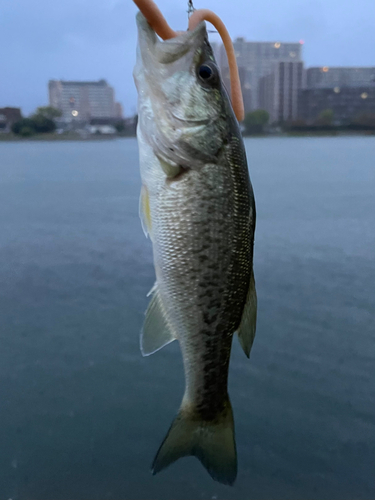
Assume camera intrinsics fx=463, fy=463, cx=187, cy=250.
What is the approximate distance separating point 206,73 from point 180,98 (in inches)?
3.3

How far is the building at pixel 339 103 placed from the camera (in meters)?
12.9

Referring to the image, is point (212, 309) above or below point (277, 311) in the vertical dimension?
above

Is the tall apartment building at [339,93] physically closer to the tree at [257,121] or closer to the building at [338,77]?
the building at [338,77]

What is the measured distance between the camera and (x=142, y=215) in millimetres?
1137

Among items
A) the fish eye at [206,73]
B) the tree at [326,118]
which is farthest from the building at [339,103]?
the fish eye at [206,73]

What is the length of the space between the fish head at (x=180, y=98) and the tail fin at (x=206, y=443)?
26.3 inches

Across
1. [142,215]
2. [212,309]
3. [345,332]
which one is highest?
[142,215]

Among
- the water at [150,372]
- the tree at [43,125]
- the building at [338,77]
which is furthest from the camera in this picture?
the building at [338,77]

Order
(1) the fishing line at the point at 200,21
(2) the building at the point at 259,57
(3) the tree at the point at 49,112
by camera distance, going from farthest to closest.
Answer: (2) the building at the point at 259,57, (3) the tree at the point at 49,112, (1) the fishing line at the point at 200,21

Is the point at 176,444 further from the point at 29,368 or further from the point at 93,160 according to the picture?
the point at 93,160

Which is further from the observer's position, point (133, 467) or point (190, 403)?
point (133, 467)

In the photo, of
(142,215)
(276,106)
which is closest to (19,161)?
(276,106)

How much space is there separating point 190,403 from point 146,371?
2.88 meters

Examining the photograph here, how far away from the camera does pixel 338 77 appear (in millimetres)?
14656
